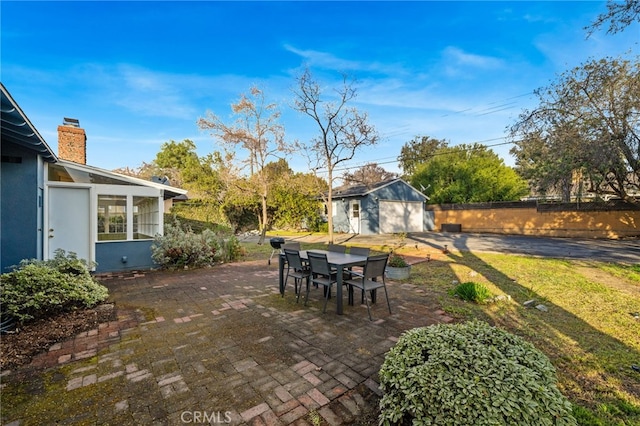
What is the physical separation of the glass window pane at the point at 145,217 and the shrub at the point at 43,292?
3.23 metres

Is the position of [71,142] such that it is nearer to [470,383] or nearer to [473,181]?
[470,383]

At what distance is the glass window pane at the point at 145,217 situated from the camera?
782 centimetres

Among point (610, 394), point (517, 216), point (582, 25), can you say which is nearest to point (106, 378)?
point (610, 394)

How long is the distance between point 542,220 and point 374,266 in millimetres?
18355

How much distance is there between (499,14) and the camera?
7629mm

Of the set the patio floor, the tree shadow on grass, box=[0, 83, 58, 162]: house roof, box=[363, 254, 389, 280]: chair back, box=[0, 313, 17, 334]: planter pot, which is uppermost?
box=[0, 83, 58, 162]: house roof

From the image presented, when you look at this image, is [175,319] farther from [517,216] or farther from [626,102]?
[517,216]

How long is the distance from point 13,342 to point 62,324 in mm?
529

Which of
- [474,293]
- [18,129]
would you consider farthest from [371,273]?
[18,129]

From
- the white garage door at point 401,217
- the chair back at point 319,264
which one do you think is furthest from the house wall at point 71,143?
the white garage door at point 401,217

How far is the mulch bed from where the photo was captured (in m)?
3.00

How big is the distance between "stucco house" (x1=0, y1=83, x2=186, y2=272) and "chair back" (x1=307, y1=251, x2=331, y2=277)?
3.99 metres

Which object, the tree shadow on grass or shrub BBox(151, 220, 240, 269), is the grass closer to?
the tree shadow on grass

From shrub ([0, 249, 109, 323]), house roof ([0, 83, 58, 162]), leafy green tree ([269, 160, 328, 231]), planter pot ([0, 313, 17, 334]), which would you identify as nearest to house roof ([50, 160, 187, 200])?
house roof ([0, 83, 58, 162])
